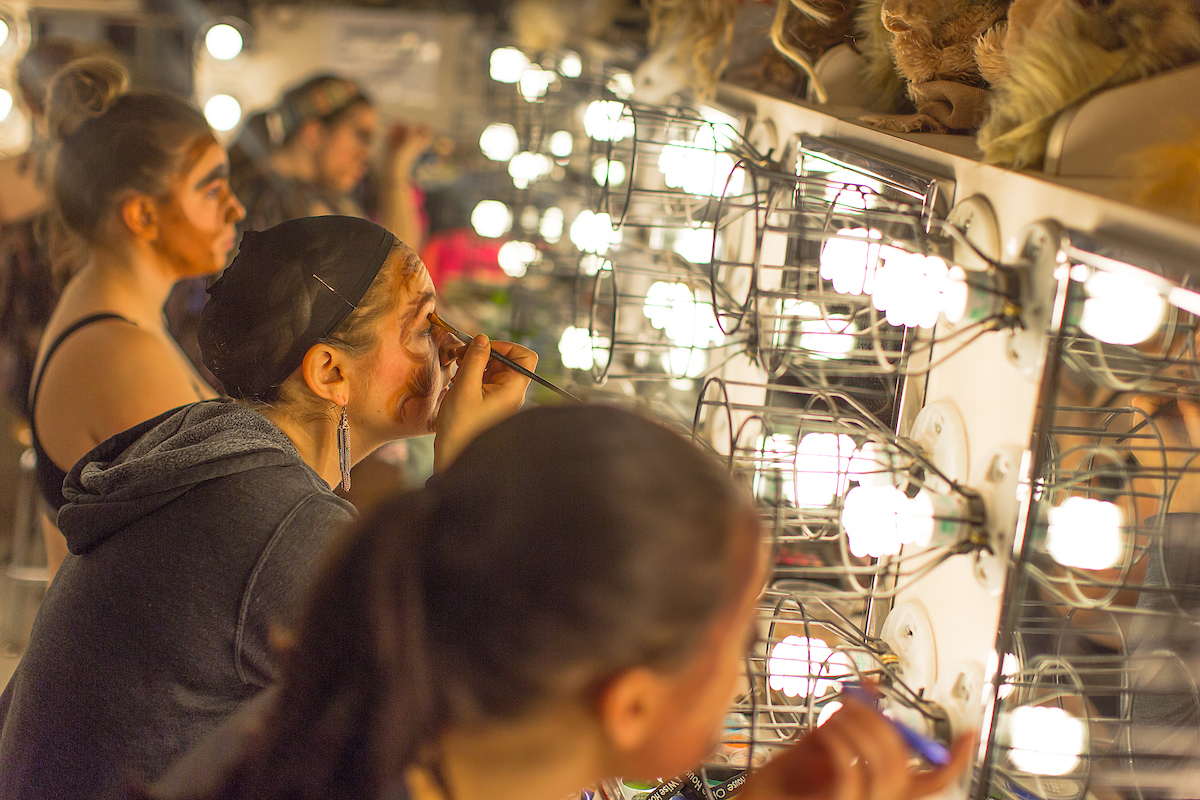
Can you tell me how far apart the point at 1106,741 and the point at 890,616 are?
0.79ft

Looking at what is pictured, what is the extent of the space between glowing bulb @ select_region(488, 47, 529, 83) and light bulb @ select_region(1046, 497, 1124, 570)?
235cm

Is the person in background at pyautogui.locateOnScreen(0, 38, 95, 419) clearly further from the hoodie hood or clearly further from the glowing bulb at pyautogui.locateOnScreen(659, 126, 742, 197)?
the glowing bulb at pyautogui.locateOnScreen(659, 126, 742, 197)

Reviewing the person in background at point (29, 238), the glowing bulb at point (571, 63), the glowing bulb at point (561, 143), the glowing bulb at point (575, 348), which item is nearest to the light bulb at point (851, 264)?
the glowing bulb at point (575, 348)

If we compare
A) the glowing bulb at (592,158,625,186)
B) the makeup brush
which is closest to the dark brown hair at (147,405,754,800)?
the makeup brush

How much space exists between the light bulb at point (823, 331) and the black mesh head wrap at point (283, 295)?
401 millimetres

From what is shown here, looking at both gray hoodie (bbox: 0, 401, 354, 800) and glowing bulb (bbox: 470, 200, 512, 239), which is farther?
glowing bulb (bbox: 470, 200, 512, 239)

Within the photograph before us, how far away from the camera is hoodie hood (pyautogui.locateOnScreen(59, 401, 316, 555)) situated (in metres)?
0.74

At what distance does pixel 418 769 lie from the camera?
19.3 inches

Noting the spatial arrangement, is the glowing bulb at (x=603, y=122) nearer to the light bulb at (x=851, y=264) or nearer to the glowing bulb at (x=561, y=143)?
the glowing bulb at (x=561, y=143)

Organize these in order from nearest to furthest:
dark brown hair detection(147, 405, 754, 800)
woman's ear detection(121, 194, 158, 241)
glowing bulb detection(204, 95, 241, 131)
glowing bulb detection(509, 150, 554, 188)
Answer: dark brown hair detection(147, 405, 754, 800), woman's ear detection(121, 194, 158, 241), glowing bulb detection(509, 150, 554, 188), glowing bulb detection(204, 95, 241, 131)

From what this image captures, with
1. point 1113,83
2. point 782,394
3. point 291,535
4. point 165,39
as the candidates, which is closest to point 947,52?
point 1113,83

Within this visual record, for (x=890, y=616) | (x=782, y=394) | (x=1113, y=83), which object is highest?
(x=1113, y=83)

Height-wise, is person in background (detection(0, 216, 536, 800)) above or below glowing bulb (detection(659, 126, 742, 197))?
below

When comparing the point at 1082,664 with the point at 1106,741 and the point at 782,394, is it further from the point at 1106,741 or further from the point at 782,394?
the point at 782,394
